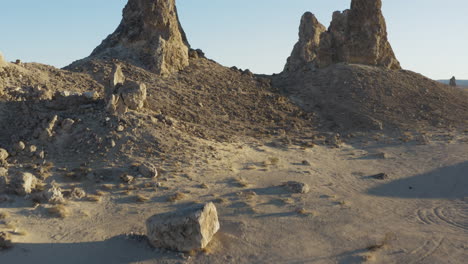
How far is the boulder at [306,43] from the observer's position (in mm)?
34469

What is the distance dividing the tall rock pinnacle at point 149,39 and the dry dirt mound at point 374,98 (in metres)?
9.11

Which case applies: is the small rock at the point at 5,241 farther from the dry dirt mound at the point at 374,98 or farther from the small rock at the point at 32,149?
the dry dirt mound at the point at 374,98

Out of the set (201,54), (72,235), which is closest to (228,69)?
(201,54)

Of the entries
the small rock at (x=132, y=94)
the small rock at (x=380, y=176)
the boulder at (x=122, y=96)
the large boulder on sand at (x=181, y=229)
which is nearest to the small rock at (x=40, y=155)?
the boulder at (x=122, y=96)

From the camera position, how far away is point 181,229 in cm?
922

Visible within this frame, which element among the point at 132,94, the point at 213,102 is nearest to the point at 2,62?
the point at 132,94

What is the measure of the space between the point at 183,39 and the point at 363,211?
19.1 metres

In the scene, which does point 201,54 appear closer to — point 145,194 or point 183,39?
point 183,39

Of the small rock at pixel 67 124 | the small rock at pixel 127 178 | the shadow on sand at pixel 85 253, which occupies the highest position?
the small rock at pixel 67 124

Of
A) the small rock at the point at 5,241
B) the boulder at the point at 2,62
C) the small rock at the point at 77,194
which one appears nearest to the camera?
the small rock at the point at 5,241

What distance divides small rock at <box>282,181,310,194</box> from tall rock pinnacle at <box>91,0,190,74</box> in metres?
12.7

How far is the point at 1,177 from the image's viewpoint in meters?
12.3

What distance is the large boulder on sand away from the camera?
918cm

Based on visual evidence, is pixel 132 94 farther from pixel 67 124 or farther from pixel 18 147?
pixel 18 147
